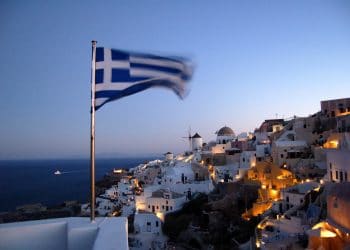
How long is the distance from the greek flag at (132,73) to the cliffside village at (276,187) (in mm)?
10548

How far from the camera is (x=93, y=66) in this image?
20.5 ft

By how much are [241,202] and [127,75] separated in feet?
86.4

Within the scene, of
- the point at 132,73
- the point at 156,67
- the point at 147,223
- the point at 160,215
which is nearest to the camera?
the point at 132,73

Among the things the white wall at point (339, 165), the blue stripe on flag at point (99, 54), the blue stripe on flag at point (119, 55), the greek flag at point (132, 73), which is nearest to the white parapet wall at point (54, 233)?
the greek flag at point (132, 73)

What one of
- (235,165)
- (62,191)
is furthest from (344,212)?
(62,191)

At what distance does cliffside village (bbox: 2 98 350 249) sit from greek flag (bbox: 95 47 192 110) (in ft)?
34.6

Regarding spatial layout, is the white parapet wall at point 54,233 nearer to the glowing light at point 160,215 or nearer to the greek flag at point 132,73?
the greek flag at point 132,73

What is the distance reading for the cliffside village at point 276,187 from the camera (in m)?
16.3

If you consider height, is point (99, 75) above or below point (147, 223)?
above

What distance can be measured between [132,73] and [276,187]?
2546cm

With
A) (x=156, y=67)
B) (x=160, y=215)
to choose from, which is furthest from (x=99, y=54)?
(x=160, y=215)

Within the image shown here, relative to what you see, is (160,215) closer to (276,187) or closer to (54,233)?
(276,187)

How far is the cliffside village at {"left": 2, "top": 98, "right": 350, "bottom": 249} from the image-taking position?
16297mm

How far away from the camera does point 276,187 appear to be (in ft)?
96.7
